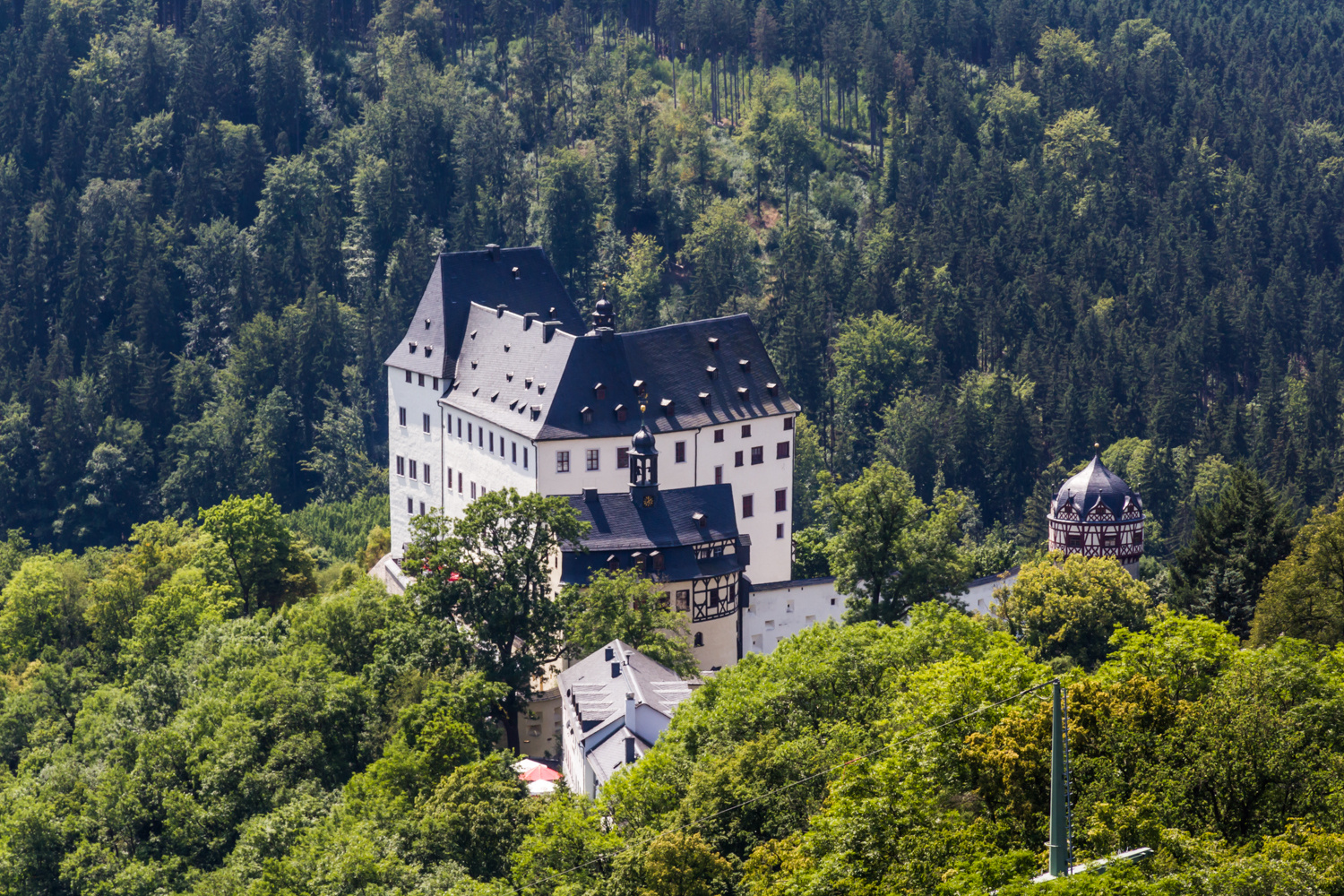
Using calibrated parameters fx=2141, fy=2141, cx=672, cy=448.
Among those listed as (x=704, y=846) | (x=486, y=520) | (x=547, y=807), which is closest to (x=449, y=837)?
(x=547, y=807)

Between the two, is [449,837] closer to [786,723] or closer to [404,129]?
[786,723]

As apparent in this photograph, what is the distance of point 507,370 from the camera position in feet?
338

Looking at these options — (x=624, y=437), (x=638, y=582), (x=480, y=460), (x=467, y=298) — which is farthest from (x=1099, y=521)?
(x=467, y=298)

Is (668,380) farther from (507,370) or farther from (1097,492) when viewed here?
(1097,492)

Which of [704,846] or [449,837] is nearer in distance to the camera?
[704,846]

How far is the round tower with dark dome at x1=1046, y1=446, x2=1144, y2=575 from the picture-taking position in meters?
100

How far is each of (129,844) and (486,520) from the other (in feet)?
61.7

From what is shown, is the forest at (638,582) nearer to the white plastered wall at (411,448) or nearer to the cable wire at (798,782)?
the cable wire at (798,782)

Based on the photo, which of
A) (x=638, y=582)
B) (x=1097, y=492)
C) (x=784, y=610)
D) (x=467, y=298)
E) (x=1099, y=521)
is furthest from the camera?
(x=467, y=298)

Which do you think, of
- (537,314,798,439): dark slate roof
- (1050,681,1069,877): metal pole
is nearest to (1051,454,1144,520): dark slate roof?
(537,314,798,439): dark slate roof

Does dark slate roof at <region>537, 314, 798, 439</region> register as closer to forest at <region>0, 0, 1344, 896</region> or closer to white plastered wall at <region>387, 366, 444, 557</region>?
forest at <region>0, 0, 1344, 896</region>

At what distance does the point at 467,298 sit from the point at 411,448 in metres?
8.19

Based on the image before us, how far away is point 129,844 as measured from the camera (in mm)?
83812

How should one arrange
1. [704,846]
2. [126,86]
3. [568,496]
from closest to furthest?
[704,846], [568,496], [126,86]
